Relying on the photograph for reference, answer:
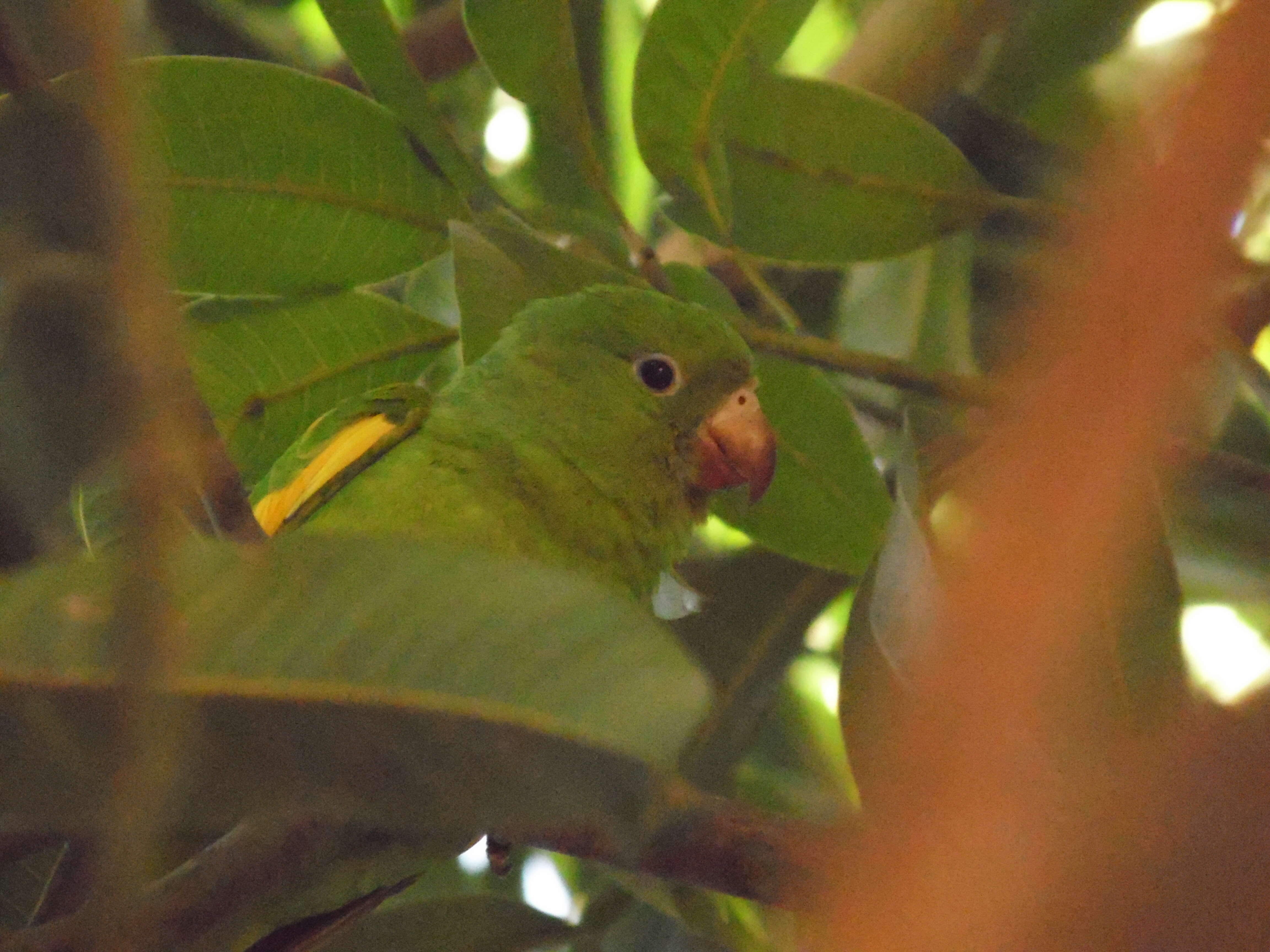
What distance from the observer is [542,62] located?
1187 millimetres

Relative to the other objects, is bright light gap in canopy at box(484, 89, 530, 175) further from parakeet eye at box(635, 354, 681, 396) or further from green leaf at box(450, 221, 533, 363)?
green leaf at box(450, 221, 533, 363)

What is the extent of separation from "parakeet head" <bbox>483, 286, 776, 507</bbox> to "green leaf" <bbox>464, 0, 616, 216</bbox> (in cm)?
20

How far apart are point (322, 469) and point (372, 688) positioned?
737mm

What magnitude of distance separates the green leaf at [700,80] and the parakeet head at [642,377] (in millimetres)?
195

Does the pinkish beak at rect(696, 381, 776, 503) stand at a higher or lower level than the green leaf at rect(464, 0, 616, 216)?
lower

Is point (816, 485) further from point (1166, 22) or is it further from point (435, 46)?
point (435, 46)

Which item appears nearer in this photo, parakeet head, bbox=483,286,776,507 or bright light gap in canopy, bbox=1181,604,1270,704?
bright light gap in canopy, bbox=1181,604,1270,704

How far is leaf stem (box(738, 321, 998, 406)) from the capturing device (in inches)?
45.6

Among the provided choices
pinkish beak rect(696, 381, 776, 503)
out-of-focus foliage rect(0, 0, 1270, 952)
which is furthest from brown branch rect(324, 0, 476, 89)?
pinkish beak rect(696, 381, 776, 503)

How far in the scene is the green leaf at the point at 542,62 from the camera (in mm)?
1145

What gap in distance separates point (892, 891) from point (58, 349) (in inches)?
20.5

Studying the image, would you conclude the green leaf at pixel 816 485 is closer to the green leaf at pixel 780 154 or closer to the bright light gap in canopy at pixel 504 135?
the green leaf at pixel 780 154

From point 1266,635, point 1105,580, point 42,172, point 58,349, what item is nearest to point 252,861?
point 58,349

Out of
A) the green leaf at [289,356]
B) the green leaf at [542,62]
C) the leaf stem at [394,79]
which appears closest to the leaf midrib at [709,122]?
the green leaf at [542,62]
